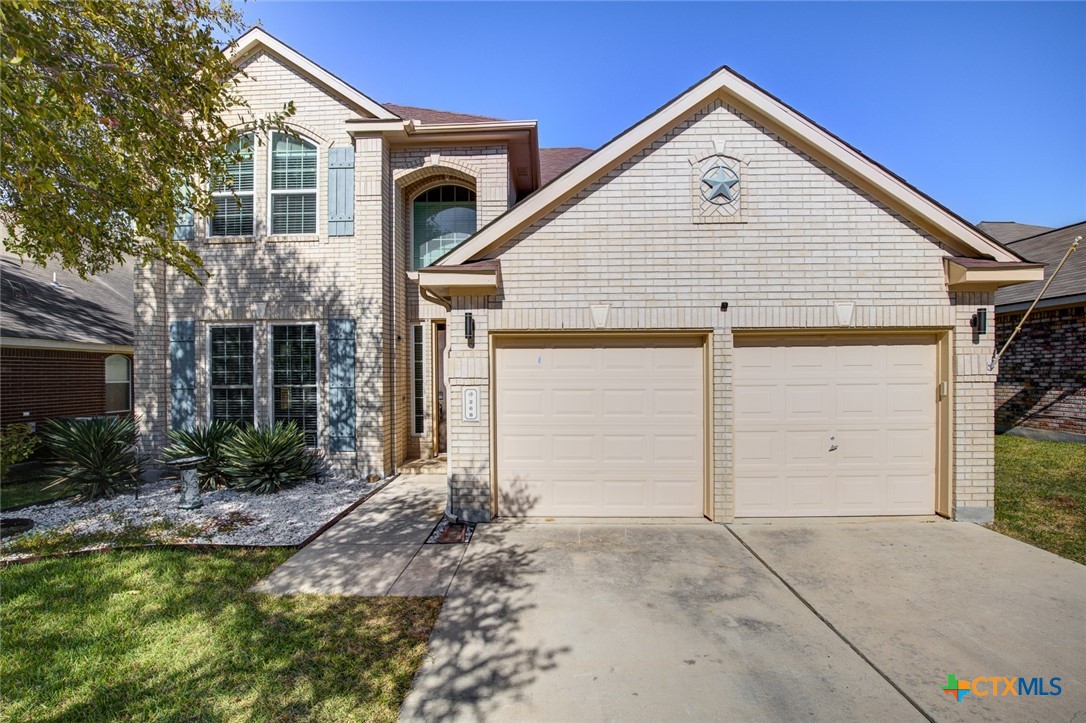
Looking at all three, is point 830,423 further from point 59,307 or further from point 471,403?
point 59,307

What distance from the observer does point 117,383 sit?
42.7ft

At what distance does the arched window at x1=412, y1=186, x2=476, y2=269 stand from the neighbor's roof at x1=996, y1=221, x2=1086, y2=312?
10591 mm

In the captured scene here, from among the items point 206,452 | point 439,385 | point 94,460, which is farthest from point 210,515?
point 439,385

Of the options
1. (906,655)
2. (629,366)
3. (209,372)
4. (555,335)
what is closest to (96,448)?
(209,372)

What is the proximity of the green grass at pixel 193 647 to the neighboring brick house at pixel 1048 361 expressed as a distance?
1444 cm

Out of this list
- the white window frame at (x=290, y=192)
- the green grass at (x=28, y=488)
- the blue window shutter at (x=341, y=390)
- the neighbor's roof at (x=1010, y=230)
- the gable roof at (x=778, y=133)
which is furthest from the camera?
the neighbor's roof at (x=1010, y=230)

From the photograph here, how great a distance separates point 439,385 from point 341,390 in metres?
2.04

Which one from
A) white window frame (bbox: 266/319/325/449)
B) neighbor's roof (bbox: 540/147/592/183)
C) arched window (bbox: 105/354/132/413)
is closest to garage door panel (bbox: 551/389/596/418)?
white window frame (bbox: 266/319/325/449)

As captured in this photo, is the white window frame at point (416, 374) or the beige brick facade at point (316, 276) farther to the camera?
the white window frame at point (416, 374)

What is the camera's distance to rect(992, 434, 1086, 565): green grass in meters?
5.49

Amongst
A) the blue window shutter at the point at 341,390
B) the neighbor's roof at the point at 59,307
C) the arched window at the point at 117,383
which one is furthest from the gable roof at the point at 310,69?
the arched window at the point at 117,383

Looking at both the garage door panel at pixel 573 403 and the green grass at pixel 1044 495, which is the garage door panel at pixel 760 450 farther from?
the green grass at pixel 1044 495

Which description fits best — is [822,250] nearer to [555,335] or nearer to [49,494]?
[555,335]

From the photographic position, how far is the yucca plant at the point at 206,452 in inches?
297
